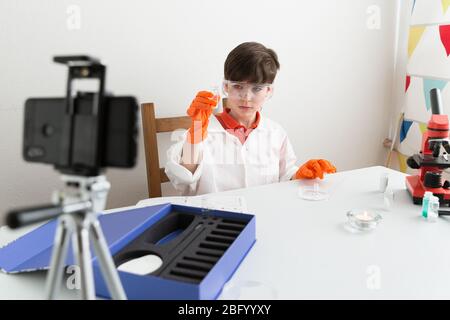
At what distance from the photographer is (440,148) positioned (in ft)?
3.58

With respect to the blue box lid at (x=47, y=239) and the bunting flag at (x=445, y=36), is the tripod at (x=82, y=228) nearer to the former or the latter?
the blue box lid at (x=47, y=239)

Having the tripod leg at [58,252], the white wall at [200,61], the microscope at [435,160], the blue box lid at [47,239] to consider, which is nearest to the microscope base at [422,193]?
the microscope at [435,160]

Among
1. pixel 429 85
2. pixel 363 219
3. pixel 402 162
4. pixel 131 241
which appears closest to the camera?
pixel 131 241

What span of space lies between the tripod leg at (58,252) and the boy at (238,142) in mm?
815

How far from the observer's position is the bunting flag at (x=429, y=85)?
193 cm

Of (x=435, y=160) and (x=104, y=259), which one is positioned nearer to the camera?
(x=104, y=259)

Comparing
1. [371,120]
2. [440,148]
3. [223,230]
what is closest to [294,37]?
[371,120]

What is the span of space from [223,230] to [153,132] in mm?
833

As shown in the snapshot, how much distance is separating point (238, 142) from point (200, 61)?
0.54 m

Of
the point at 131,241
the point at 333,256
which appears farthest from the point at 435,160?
the point at 131,241

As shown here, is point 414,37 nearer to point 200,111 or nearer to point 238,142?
point 238,142

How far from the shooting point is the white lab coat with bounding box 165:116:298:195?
4.74 feet

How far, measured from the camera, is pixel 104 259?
458 millimetres

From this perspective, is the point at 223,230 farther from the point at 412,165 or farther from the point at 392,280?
the point at 412,165
